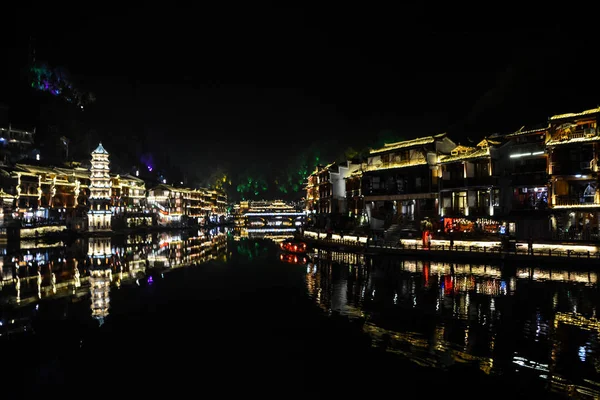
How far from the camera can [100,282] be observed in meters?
32.5

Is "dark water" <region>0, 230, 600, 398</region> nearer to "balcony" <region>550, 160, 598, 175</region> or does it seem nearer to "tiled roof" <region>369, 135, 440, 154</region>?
"balcony" <region>550, 160, 598, 175</region>

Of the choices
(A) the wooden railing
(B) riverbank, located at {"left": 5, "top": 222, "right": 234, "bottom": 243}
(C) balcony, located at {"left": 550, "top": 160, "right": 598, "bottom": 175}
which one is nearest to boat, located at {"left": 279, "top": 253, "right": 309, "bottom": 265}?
(A) the wooden railing

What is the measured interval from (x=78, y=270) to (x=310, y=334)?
27844mm

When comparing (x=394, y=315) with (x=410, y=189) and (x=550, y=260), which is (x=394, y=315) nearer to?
(x=550, y=260)

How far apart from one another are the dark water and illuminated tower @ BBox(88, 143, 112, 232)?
60119mm

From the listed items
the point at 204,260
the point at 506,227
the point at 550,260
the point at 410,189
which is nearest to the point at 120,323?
the point at 204,260

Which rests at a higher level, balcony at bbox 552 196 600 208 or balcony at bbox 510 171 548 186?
balcony at bbox 510 171 548 186

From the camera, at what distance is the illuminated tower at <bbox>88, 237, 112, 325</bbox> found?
941 inches

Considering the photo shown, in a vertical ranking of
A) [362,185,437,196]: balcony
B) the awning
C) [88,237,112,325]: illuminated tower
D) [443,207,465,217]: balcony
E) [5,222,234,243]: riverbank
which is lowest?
[88,237,112,325]: illuminated tower

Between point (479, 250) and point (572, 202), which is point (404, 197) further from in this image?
point (572, 202)

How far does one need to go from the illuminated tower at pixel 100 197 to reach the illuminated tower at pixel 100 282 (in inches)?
1643

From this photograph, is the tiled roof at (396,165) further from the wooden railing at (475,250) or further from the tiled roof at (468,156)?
the wooden railing at (475,250)

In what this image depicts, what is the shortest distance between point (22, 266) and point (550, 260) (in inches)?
1816

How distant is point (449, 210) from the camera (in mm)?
51688
